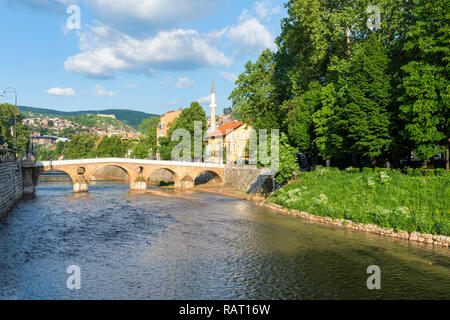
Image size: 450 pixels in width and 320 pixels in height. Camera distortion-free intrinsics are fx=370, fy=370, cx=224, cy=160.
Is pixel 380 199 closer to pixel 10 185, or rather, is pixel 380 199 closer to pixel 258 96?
pixel 258 96

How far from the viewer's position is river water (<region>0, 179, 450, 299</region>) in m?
15.5

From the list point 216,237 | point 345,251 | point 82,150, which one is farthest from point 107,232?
point 82,150

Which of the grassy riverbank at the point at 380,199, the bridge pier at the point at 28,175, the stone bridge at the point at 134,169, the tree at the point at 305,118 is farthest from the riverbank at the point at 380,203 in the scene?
the bridge pier at the point at 28,175

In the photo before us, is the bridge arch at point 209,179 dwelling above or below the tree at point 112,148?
below

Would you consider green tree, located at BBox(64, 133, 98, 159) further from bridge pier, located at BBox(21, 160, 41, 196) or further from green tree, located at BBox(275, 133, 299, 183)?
green tree, located at BBox(275, 133, 299, 183)

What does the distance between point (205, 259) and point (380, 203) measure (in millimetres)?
14374

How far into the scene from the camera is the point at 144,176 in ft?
182

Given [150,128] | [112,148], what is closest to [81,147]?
[112,148]

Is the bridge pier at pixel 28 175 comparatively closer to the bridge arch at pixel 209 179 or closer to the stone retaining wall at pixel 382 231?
the bridge arch at pixel 209 179

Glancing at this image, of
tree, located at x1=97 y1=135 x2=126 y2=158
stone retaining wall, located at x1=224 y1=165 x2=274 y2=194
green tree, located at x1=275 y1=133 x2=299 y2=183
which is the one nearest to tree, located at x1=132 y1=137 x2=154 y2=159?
tree, located at x1=97 y1=135 x2=126 y2=158

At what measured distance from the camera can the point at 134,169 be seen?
2174 inches

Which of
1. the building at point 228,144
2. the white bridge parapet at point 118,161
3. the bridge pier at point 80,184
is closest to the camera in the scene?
the white bridge parapet at point 118,161

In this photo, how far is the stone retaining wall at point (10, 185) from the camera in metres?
31.3

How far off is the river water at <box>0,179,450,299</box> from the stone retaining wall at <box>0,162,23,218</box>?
1.40m
